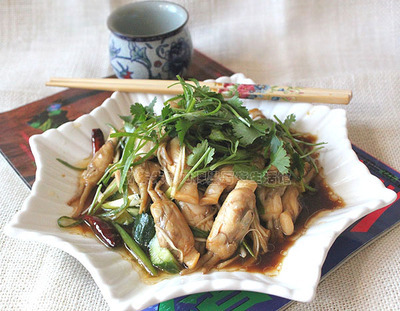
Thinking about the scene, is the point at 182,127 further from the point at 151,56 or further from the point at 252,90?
the point at 151,56

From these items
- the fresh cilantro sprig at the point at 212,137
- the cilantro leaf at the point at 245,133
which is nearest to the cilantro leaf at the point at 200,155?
the fresh cilantro sprig at the point at 212,137

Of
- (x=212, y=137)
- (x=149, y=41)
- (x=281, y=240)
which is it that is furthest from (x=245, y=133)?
(x=149, y=41)

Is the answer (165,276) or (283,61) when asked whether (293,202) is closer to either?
(165,276)

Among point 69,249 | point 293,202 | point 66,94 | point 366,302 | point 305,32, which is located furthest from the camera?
point 305,32

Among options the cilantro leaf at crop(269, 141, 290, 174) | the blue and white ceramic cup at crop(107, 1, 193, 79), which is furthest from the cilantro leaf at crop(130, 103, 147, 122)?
the blue and white ceramic cup at crop(107, 1, 193, 79)

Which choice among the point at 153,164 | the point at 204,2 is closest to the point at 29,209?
the point at 153,164

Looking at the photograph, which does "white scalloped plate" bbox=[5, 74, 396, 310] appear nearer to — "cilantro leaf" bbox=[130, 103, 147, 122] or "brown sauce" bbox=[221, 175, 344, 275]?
"brown sauce" bbox=[221, 175, 344, 275]

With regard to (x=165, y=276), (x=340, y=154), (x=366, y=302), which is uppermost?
(x=340, y=154)
